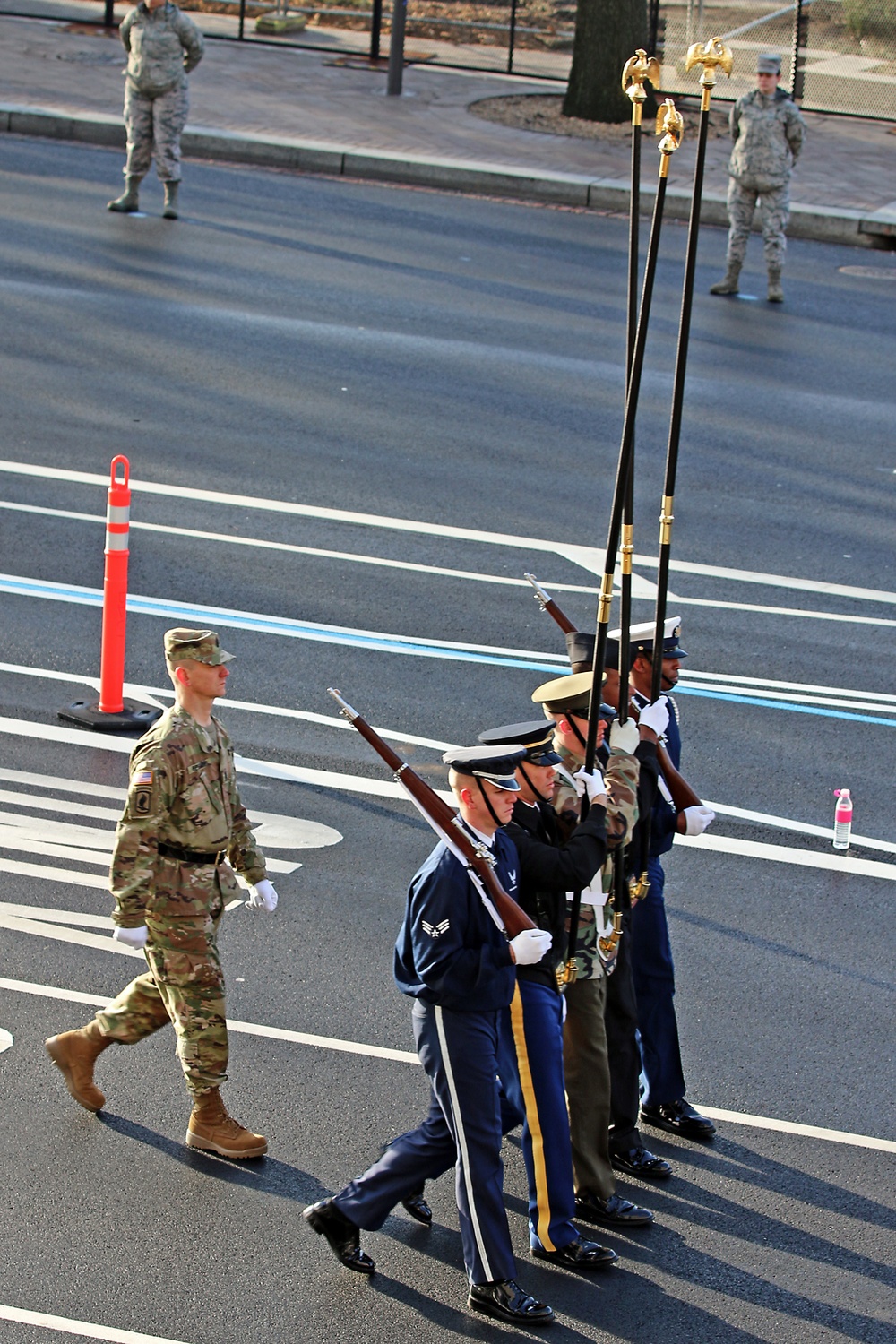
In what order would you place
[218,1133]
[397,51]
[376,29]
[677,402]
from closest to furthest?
[677,402]
[218,1133]
[397,51]
[376,29]

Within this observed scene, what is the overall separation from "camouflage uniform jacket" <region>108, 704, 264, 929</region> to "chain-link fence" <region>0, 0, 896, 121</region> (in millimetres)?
24198

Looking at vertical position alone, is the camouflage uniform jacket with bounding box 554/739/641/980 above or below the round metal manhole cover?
below

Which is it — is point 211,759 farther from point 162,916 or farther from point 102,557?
point 102,557

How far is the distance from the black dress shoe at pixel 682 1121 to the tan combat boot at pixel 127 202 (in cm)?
1491

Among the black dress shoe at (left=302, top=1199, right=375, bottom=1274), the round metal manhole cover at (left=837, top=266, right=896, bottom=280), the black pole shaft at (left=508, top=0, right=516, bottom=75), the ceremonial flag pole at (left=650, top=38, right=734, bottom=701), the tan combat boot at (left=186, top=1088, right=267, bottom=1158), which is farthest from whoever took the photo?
the black pole shaft at (left=508, top=0, right=516, bottom=75)

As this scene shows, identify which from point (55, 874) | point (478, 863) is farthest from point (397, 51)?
point (478, 863)

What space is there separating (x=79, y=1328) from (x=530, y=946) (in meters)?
1.84

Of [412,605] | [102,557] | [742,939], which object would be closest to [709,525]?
[412,605]

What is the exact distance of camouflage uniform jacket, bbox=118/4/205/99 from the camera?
19.6 meters

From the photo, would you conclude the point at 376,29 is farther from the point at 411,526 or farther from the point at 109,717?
the point at 109,717

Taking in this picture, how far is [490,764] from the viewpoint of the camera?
5.79 meters

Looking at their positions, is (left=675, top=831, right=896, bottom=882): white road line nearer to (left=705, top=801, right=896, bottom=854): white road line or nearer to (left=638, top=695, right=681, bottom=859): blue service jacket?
(left=705, top=801, right=896, bottom=854): white road line

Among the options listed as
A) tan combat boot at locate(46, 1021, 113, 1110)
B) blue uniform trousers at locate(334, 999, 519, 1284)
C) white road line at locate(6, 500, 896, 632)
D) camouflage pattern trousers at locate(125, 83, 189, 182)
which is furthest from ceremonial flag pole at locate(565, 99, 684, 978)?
camouflage pattern trousers at locate(125, 83, 189, 182)

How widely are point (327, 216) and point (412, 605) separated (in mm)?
10206
